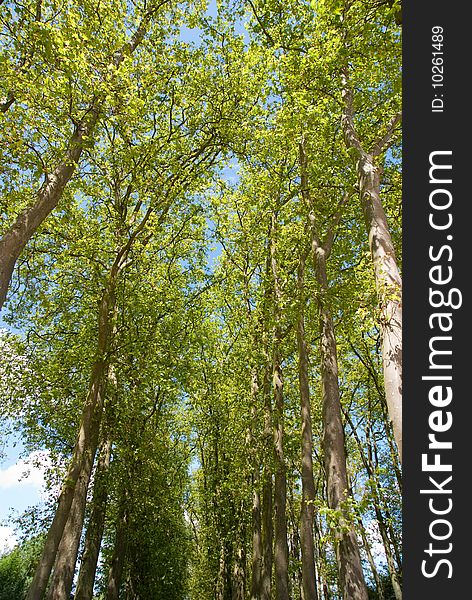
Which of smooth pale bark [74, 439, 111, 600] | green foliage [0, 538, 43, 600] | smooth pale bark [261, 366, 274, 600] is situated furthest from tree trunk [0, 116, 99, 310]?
green foliage [0, 538, 43, 600]

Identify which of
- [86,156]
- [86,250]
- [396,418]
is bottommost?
[396,418]

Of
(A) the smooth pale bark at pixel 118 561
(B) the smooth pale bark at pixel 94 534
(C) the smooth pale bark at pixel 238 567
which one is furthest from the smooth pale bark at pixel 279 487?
(C) the smooth pale bark at pixel 238 567

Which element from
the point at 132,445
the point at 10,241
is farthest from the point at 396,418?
the point at 132,445

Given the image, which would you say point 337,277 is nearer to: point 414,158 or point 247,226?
point 247,226

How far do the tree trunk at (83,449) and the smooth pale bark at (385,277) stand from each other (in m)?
7.96

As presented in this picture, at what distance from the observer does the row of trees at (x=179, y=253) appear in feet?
30.4

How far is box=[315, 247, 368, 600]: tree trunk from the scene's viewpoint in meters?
8.01

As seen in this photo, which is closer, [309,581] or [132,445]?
[309,581]

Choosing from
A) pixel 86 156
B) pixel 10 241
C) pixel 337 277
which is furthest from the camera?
pixel 337 277

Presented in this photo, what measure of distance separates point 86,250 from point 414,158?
35.4 ft

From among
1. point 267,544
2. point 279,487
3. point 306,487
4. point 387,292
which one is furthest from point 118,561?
point 387,292

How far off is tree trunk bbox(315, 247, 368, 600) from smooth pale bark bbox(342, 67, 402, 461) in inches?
91.0

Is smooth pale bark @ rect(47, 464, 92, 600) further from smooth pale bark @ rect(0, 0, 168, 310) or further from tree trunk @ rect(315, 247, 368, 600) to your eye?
tree trunk @ rect(315, 247, 368, 600)

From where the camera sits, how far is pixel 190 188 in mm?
15500
